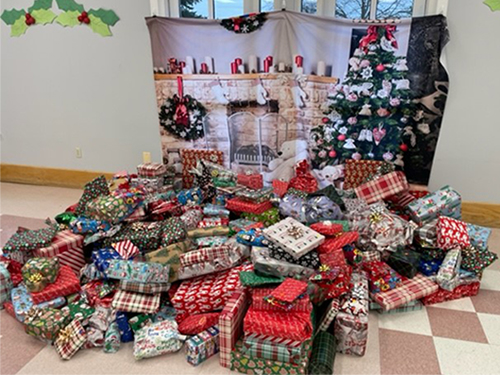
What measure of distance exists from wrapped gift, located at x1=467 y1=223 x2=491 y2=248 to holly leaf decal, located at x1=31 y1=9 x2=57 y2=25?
3818mm

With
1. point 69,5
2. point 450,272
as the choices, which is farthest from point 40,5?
point 450,272

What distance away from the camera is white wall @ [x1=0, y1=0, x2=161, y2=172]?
3.32 meters

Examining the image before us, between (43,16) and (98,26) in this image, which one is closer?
(98,26)

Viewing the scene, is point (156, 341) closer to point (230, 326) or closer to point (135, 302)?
point (135, 302)

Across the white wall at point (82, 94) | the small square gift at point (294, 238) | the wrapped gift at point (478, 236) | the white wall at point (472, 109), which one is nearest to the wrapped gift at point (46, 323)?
the small square gift at point (294, 238)

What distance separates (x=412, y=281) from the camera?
199cm

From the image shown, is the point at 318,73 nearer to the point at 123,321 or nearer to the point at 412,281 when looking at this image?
the point at 412,281

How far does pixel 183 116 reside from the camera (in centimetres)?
324

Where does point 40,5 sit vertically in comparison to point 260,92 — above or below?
above

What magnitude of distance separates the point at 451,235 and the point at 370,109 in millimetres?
1157

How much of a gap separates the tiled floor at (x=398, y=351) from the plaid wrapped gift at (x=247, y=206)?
2.96 feet

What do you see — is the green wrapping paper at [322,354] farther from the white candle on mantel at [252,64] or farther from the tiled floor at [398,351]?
the white candle on mantel at [252,64]

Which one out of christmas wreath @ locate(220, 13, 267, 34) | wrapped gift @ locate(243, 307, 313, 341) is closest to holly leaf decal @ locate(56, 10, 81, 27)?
christmas wreath @ locate(220, 13, 267, 34)

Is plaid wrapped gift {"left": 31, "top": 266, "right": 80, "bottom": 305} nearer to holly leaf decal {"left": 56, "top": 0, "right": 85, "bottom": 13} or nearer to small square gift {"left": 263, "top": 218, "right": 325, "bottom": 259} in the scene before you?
small square gift {"left": 263, "top": 218, "right": 325, "bottom": 259}
